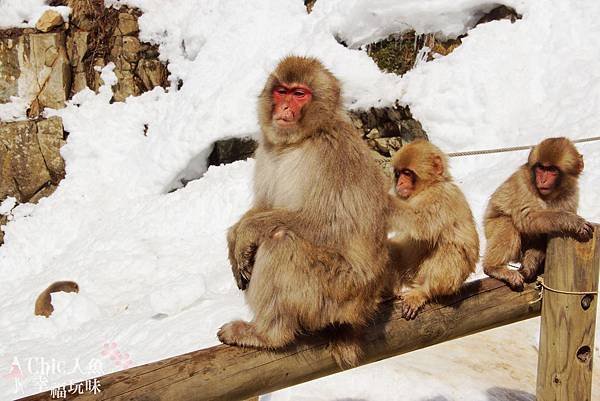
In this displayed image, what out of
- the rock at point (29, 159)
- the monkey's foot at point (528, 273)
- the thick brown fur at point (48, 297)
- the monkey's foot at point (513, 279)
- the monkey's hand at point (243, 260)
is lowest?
the thick brown fur at point (48, 297)

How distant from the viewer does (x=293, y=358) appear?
7.43ft

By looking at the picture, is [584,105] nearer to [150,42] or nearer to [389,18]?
[389,18]

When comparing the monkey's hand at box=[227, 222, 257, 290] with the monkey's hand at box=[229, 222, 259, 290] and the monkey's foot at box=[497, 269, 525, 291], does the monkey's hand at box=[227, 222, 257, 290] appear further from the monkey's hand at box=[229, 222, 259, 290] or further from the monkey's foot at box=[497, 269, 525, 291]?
the monkey's foot at box=[497, 269, 525, 291]

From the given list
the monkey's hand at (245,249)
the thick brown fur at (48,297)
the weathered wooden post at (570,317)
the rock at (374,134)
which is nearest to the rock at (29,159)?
the thick brown fur at (48,297)

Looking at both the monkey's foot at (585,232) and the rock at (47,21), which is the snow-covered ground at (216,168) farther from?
the monkey's foot at (585,232)

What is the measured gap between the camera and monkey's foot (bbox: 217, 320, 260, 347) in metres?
2.24

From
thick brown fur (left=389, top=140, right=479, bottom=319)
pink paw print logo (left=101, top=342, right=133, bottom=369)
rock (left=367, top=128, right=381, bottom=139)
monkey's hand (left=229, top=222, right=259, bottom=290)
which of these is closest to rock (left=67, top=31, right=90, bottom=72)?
rock (left=367, top=128, right=381, bottom=139)

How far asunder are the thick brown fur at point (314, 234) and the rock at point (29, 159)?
8.80 m

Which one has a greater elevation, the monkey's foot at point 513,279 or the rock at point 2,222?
the monkey's foot at point 513,279

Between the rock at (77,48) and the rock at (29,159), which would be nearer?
the rock at (29,159)

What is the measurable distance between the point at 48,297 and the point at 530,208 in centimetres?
577

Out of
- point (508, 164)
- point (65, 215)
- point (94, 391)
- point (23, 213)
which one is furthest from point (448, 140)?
point (23, 213)

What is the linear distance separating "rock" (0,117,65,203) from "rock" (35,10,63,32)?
69.4 inches

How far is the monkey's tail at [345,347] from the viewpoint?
2.30 metres
